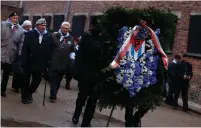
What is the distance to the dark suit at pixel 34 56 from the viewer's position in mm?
8016

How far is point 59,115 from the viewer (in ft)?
25.0

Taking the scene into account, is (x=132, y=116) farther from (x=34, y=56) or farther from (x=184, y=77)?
(x=184, y=77)

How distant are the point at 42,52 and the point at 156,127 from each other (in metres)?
2.90

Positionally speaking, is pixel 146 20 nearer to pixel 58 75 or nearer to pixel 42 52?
pixel 42 52

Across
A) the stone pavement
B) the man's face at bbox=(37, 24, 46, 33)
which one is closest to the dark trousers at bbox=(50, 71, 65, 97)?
the stone pavement

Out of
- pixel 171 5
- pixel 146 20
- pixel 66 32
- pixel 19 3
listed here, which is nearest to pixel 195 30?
pixel 171 5

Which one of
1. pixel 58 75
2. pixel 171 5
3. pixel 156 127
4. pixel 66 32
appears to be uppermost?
pixel 171 5

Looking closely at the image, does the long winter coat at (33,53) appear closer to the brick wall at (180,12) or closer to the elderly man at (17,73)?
the elderly man at (17,73)

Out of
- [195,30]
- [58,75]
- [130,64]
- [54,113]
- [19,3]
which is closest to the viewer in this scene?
[130,64]

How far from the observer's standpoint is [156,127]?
7992 mm

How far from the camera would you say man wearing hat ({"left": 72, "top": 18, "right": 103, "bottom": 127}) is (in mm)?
6316

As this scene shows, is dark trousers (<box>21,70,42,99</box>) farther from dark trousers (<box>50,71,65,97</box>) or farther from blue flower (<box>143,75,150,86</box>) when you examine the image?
blue flower (<box>143,75,150,86</box>)

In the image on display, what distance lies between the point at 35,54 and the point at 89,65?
1983 millimetres

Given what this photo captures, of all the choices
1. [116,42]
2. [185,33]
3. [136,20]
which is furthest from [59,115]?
[185,33]
